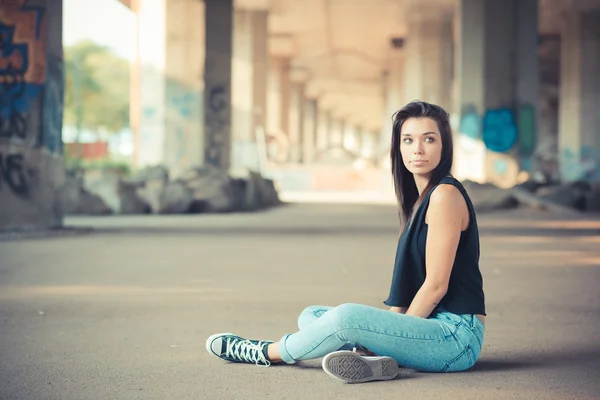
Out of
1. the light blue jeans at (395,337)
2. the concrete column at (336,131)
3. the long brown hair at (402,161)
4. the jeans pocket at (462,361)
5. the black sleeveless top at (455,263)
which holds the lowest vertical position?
the jeans pocket at (462,361)

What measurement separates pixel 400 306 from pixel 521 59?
27017 mm

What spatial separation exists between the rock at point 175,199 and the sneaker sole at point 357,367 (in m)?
18.6

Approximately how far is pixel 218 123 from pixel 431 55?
15809mm

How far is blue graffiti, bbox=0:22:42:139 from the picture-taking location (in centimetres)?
1332

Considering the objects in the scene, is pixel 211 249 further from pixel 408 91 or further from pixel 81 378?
pixel 408 91

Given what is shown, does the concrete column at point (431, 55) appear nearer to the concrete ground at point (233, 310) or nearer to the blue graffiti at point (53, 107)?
the concrete ground at point (233, 310)

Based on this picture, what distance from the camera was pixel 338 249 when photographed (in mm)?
12453

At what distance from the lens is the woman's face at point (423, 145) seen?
4184mm

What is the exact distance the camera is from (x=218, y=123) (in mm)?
31094

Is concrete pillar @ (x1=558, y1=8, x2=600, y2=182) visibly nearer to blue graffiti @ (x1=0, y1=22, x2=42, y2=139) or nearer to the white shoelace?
blue graffiti @ (x1=0, y1=22, x2=42, y2=139)

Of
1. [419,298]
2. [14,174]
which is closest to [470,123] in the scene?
[14,174]

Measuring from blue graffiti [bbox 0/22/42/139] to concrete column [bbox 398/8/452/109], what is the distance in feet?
100

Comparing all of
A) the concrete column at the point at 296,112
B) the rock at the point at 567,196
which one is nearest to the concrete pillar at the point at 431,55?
the rock at the point at 567,196

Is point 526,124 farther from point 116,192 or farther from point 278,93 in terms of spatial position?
point 278,93
